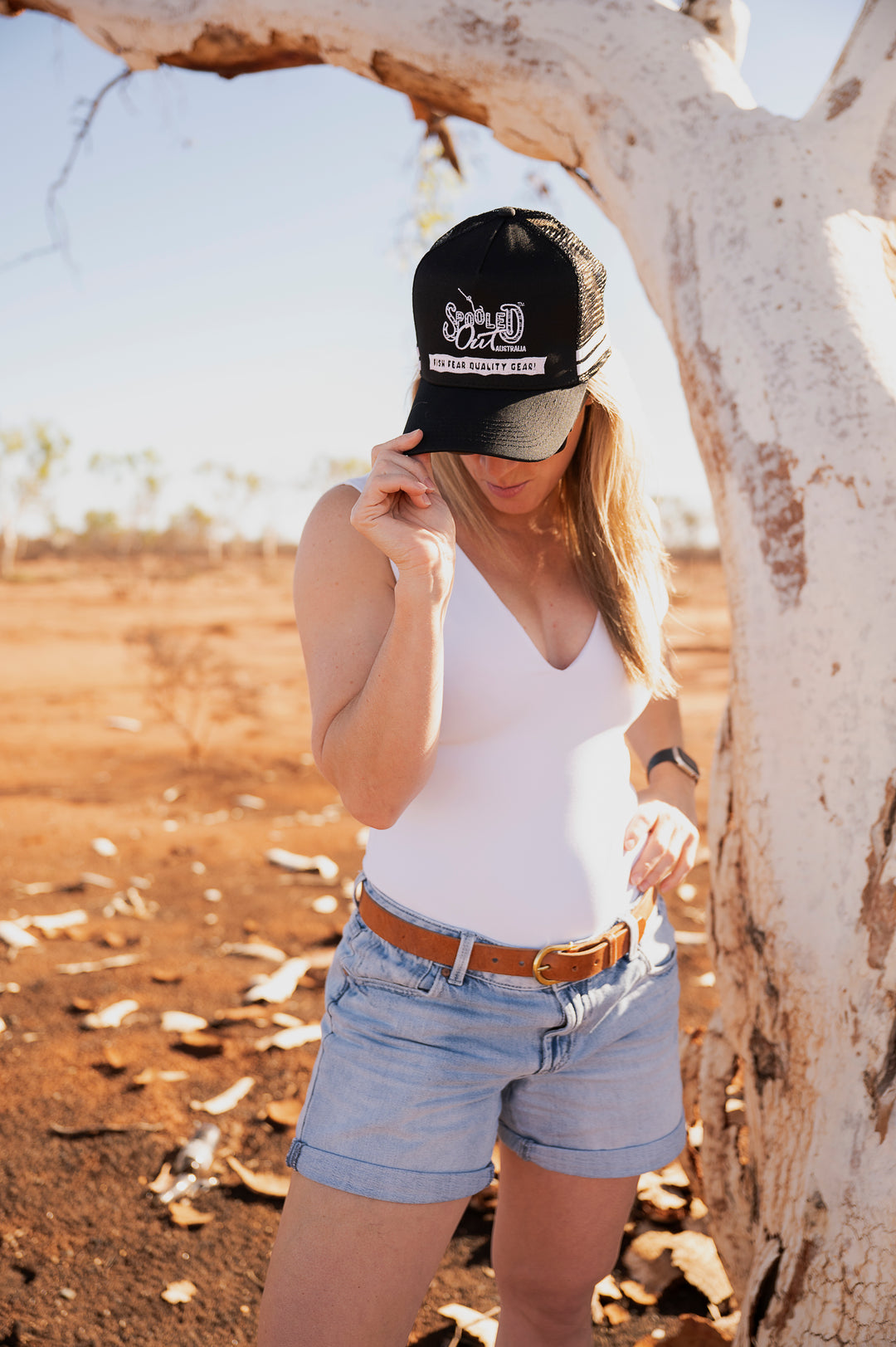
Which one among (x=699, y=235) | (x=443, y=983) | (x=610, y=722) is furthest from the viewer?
(x=699, y=235)

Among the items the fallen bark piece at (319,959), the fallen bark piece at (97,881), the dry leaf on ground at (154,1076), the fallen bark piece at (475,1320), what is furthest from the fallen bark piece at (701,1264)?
the fallen bark piece at (97,881)

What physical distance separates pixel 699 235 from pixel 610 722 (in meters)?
1.33

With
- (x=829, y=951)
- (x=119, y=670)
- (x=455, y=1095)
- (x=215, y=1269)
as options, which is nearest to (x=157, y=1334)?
(x=215, y=1269)

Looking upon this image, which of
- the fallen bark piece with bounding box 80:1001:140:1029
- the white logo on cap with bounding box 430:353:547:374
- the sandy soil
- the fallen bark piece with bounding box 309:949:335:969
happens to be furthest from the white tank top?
the fallen bark piece with bounding box 309:949:335:969

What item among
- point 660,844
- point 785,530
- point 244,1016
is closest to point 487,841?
point 660,844

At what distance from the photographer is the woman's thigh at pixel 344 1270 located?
1.39m

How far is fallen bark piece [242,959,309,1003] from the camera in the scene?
374cm

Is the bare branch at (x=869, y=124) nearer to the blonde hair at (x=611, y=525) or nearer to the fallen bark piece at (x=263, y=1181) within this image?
the blonde hair at (x=611, y=525)

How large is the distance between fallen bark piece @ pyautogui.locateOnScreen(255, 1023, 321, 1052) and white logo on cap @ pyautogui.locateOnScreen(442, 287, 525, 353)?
2767 mm

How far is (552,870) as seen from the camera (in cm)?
160

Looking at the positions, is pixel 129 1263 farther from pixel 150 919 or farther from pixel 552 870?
pixel 150 919

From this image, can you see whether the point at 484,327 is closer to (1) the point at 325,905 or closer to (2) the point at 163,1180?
(2) the point at 163,1180

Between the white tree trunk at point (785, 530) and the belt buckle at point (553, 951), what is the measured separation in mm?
589

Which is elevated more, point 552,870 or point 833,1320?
point 552,870
